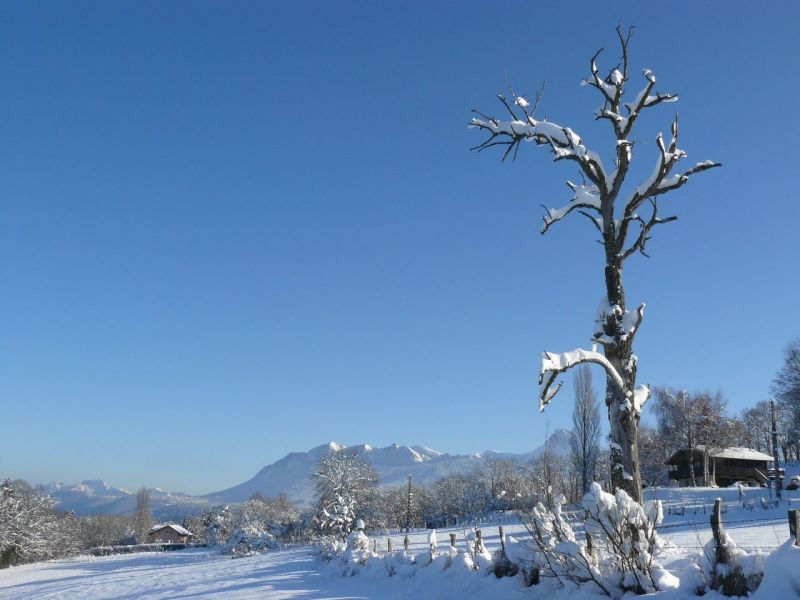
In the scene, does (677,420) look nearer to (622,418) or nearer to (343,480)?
(343,480)

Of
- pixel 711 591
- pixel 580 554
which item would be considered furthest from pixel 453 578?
pixel 711 591

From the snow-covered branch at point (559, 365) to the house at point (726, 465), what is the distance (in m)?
60.3

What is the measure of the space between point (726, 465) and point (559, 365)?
65.4 m

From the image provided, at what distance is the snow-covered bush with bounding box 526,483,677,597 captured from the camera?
587 centimetres

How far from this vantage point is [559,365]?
17.5 feet

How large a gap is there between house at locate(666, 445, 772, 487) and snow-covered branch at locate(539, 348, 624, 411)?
60.3m

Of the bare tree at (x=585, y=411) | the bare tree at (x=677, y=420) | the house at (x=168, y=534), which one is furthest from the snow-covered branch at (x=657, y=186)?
the house at (x=168, y=534)

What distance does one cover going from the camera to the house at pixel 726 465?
192 feet

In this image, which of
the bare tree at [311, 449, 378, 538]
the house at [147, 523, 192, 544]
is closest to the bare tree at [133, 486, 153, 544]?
the house at [147, 523, 192, 544]

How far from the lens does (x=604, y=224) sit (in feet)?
21.7

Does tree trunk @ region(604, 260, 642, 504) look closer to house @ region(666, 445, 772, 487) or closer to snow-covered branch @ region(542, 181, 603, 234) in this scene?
snow-covered branch @ region(542, 181, 603, 234)

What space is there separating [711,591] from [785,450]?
282 ft

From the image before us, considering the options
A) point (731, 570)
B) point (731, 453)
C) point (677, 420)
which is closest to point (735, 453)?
point (731, 453)

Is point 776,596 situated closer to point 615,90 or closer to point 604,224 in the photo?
point 604,224
